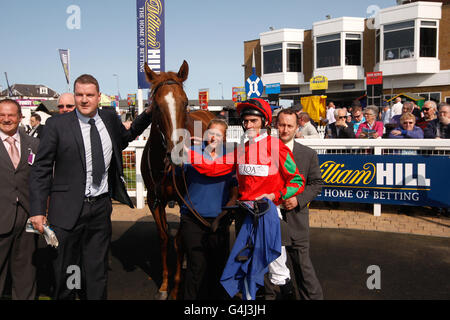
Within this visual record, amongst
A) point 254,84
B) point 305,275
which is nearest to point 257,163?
point 305,275

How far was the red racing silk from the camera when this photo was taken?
2.84 metres

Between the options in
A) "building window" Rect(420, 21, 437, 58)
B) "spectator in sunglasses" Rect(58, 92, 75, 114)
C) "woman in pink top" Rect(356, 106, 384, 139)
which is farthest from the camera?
"building window" Rect(420, 21, 437, 58)

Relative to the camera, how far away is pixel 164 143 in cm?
331

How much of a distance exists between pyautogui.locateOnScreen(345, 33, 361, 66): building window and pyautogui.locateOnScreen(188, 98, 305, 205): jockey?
28023 mm

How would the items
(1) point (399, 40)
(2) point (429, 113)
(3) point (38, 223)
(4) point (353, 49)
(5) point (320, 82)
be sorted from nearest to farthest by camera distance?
1. (3) point (38, 223)
2. (2) point (429, 113)
3. (5) point (320, 82)
4. (1) point (399, 40)
5. (4) point (353, 49)

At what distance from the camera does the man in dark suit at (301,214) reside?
315cm

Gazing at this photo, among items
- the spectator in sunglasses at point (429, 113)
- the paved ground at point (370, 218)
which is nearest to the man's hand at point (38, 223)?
the paved ground at point (370, 218)

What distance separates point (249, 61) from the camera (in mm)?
34750

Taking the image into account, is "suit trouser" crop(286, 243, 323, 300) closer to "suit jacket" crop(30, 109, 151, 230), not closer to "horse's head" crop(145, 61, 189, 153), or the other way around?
"horse's head" crop(145, 61, 189, 153)

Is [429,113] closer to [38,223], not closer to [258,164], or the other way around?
[258,164]

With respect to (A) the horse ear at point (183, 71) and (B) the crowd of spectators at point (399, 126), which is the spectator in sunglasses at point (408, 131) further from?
(A) the horse ear at point (183, 71)

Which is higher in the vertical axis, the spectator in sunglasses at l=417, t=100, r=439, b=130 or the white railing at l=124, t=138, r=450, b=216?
the spectator in sunglasses at l=417, t=100, r=439, b=130

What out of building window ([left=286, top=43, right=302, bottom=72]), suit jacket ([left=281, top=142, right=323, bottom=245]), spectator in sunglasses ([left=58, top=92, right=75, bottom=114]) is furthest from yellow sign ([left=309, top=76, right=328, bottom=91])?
suit jacket ([left=281, top=142, right=323, bottom=245])

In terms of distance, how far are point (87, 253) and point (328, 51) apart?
96.0 ft
